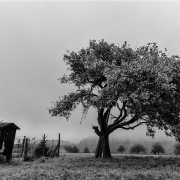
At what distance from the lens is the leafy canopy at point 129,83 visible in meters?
16.3

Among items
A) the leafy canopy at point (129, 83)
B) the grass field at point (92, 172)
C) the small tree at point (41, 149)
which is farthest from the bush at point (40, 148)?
the grass field at point (92, 172)

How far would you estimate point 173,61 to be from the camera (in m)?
19.5

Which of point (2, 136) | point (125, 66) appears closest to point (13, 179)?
point (2, 136)

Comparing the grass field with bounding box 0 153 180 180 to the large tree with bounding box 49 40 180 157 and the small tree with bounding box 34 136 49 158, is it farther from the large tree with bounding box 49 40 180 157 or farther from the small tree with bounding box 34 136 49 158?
the small tree with bounding box 34 136 49 158

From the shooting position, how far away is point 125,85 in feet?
54.2

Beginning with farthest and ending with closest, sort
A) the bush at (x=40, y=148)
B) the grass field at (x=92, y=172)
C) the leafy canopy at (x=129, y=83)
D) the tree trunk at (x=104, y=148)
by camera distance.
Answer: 1. the bush at (x=40, y=148)
2. the tree trunk at (x=104, y=148)
3. the leafy canopy at (x=129, y=83)
4. the grass field at (x=92, y=172)

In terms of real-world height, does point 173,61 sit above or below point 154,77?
above

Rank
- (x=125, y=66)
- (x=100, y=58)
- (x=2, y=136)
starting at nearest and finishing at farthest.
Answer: (x=125, y=66) < (x=2, y=136) < (x=100, y=58)

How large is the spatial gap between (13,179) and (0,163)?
10061 millimetres

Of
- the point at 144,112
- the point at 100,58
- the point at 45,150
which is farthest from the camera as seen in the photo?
the point at 45,150

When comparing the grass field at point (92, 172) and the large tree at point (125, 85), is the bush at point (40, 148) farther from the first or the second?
the grass field at point (92, 172)

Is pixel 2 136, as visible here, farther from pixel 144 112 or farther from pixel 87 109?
pixel 144 112

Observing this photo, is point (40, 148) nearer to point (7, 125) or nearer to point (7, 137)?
point (7, 137)

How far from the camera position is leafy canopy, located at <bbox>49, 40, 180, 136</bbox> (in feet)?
53.6
